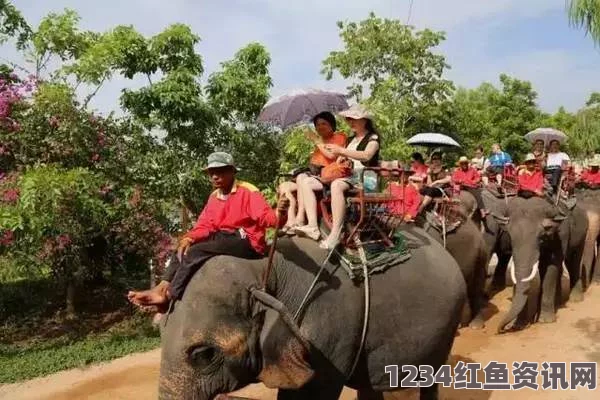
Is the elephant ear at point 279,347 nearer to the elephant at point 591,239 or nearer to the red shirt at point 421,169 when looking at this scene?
the red shirt at point 421,169

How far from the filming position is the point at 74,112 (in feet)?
30.7

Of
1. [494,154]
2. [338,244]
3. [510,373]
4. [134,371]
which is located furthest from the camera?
[494,154]

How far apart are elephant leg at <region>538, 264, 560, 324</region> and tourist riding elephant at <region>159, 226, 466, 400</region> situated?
16.1 feet

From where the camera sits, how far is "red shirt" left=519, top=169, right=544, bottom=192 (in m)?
9.82

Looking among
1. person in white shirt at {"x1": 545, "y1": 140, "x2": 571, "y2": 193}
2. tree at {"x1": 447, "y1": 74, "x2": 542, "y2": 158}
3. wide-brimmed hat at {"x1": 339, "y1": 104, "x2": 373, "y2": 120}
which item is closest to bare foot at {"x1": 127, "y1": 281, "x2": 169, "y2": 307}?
wide-brimmed hat at {"x1": 339, "y1": 104, "x2": 373, "y2": 120}

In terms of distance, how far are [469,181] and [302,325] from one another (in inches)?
317

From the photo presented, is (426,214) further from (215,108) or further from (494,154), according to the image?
(494,154)

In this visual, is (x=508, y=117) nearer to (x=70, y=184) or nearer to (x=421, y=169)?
(x=421, y=169)

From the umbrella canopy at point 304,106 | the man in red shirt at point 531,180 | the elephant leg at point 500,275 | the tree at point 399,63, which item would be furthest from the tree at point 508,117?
the umbrella canopy at point 304,106

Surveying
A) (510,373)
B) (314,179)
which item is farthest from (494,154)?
(314,179)

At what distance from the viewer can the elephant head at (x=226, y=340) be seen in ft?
11.3

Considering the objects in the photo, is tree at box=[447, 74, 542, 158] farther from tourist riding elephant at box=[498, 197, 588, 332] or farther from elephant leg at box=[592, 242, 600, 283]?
tourist riding elephant at box=[498, 197, 588, 332]

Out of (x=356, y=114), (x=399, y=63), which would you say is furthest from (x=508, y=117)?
(x=356, y=114)

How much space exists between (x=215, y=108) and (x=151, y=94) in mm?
1088
